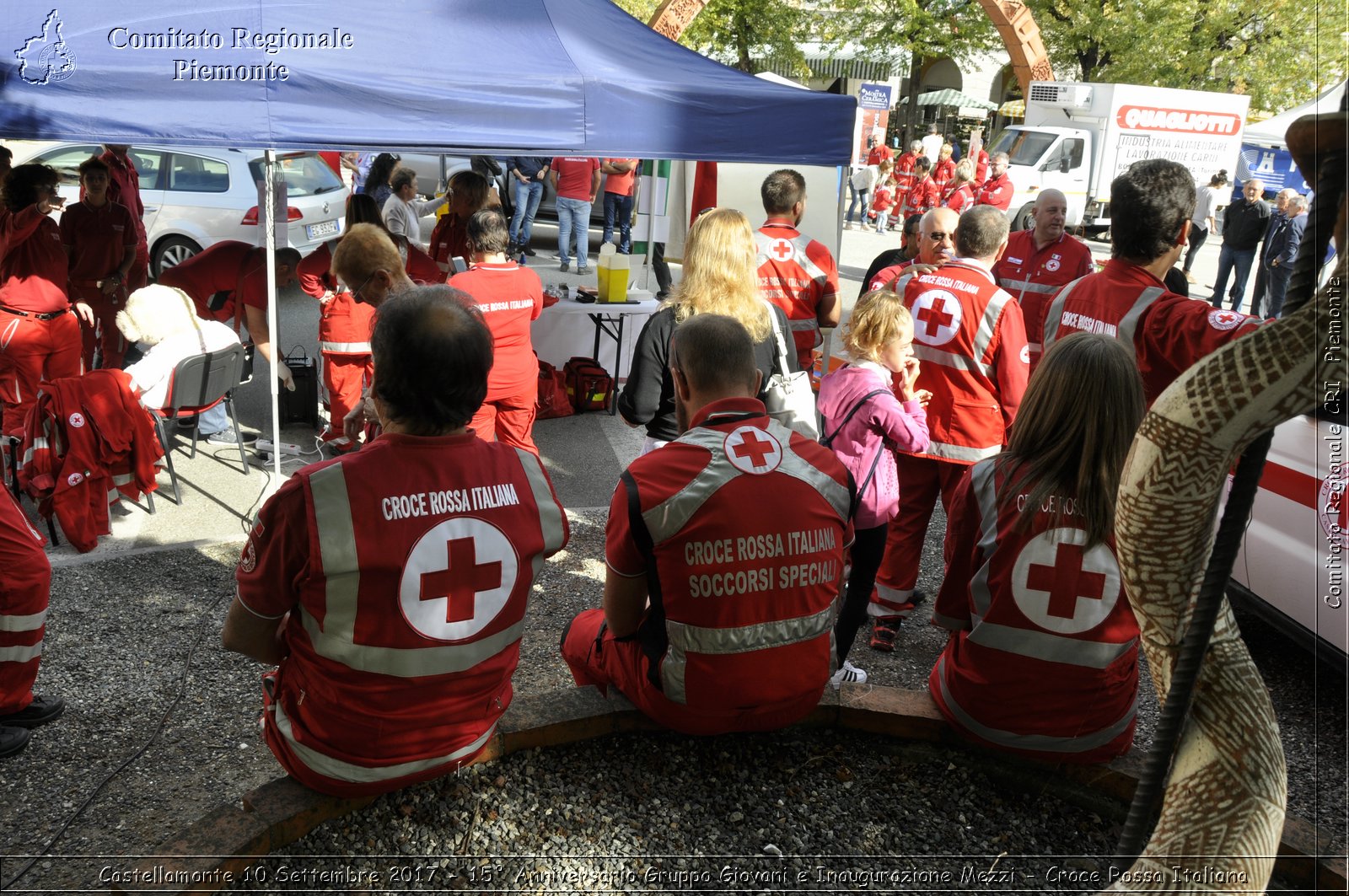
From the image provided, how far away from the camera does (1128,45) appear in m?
30.2

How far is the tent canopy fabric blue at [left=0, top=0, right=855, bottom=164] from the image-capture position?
439 cm

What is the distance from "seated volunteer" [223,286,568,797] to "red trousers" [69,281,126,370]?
6149 millimetres

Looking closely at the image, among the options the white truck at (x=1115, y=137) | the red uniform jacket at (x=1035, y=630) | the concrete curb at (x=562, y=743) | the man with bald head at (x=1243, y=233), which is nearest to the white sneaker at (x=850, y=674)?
the concrete curb at (x=562, y=743)

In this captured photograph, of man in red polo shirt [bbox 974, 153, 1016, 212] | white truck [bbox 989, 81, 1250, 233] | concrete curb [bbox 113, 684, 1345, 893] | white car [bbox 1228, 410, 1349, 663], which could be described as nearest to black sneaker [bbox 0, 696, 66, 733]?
concrete curb [bbox 113, 684, 1345, 893]

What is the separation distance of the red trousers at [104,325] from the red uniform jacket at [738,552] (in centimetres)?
638

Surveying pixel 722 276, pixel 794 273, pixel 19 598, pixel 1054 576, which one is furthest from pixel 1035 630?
pixel 19 598

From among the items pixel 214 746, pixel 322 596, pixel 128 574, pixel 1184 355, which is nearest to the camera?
pixel 322 596

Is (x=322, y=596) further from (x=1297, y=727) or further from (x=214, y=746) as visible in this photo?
(x=1297, y=727)

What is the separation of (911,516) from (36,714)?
3.42 meters

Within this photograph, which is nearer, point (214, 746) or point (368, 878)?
point (368, 878)

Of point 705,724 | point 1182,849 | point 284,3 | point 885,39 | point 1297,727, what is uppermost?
point 885,39

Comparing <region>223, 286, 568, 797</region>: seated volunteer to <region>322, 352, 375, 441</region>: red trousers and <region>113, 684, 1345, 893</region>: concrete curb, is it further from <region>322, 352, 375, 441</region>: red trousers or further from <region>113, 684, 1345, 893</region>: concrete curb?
<region>322, 352, 375, 441</region>: red trousers

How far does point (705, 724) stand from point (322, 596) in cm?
112

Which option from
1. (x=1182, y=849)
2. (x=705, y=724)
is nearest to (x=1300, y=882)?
(x=1182, y=849)
